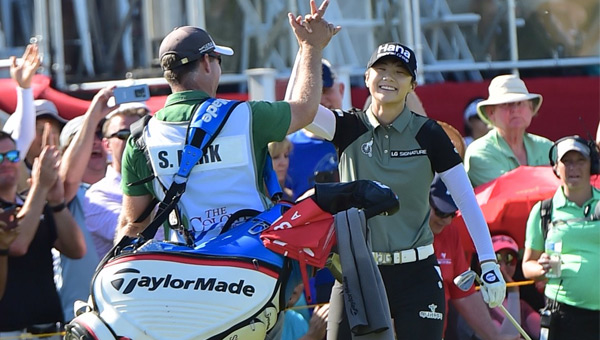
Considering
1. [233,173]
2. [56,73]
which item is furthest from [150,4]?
[233,173]

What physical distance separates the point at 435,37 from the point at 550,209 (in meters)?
3.68

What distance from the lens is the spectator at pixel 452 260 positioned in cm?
752

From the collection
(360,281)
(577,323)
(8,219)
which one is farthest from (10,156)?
(577,323)

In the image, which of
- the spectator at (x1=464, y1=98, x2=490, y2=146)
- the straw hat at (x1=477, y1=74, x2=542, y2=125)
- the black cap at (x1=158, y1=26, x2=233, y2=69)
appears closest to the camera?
the black cap at (x1=158, y1=26, x2=233, y2=69)

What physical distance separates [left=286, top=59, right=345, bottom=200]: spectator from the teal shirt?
1.12 metres

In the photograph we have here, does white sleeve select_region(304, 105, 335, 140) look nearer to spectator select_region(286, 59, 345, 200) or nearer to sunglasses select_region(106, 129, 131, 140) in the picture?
spectator select_region(286, 59, 345, 200)

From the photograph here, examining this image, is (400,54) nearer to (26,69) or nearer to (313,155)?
(313,155)

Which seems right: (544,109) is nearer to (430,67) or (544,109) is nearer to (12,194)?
(430,67)

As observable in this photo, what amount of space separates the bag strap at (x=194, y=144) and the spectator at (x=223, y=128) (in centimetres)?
4

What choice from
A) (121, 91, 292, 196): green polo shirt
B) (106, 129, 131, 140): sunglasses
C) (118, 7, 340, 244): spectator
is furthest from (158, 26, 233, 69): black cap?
(106, 129, 131, 140): sunglasses

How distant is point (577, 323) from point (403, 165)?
2366 mm

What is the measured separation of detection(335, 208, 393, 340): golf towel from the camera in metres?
4.52

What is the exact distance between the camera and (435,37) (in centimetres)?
1110

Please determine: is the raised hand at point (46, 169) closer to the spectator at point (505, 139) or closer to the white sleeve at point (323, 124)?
the white sleeve at point (323, 124)
